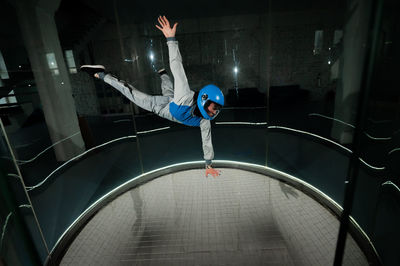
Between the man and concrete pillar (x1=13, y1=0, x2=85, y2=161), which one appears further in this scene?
concrete pillar (x1=13, y1=0, x2=85, y2=161)

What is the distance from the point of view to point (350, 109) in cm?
575

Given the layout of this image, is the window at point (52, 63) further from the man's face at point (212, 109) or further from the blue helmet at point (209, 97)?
the man's face at point (212, 109)

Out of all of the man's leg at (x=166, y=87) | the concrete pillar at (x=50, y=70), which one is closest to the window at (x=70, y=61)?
the concrete pillar at (x=50, y=70)

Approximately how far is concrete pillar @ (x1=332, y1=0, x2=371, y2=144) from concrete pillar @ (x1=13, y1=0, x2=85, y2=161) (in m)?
6.99

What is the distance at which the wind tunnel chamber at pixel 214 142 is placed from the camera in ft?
7.83

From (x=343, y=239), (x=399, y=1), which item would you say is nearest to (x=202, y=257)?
(x=343, y=239)

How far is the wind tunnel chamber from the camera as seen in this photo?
7.83 feet

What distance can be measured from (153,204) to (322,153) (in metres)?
4.54

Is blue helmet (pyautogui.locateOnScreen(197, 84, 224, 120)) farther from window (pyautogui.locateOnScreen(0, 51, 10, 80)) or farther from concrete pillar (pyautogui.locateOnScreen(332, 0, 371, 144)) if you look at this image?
window (pyautogui.locateOnScreen(0, 51, 10, 80))

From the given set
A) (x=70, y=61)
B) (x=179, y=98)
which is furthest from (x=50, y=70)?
(x=179, y=98)

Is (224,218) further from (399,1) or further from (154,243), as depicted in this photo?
(399,1)

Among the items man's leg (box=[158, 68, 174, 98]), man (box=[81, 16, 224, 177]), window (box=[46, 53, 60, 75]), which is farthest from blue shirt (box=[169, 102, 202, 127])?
window (box=[46, 53, 60, 75])

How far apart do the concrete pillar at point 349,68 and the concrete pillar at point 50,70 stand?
22.9ft

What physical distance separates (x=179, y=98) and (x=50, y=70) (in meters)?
4.19
